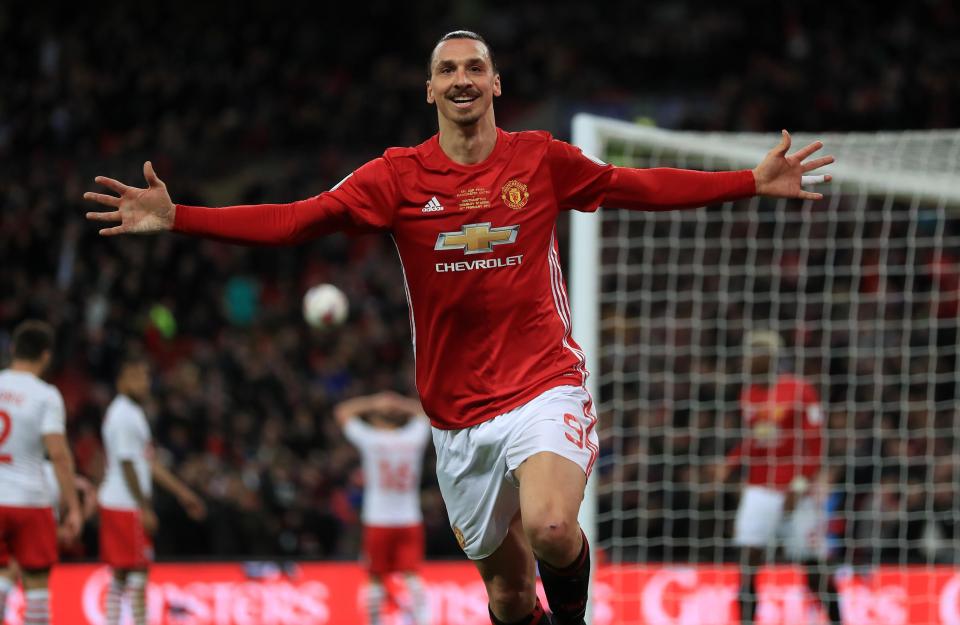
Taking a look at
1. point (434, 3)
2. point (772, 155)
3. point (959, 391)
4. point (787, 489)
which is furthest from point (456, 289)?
point (434, 3)

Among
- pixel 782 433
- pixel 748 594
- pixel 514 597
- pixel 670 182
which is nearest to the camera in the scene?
pixel 670 182

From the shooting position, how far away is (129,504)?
9.62 m

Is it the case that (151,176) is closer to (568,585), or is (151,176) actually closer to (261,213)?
(261,213)

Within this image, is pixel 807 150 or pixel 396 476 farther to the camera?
pixel 396 476

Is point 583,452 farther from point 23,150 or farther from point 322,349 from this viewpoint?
point 23,150

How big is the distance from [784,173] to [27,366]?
4.96m

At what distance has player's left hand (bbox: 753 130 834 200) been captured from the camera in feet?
15.4

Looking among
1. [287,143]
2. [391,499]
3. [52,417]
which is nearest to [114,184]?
[52,417]

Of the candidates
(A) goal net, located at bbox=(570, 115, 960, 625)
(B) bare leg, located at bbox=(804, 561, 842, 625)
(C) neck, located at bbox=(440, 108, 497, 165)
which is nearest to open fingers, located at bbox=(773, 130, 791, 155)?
(C) neck, located at bbox=(440, 108, 497, 165)

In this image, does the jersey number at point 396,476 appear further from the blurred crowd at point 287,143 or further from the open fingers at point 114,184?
the open fingers at point 114,184

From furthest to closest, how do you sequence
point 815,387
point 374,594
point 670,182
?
point 815,387, point 374,594, point 670,182

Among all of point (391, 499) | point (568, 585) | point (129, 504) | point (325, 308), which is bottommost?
point (391, 499)

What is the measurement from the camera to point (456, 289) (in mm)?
4664

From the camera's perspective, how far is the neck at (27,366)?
7.82 meters
